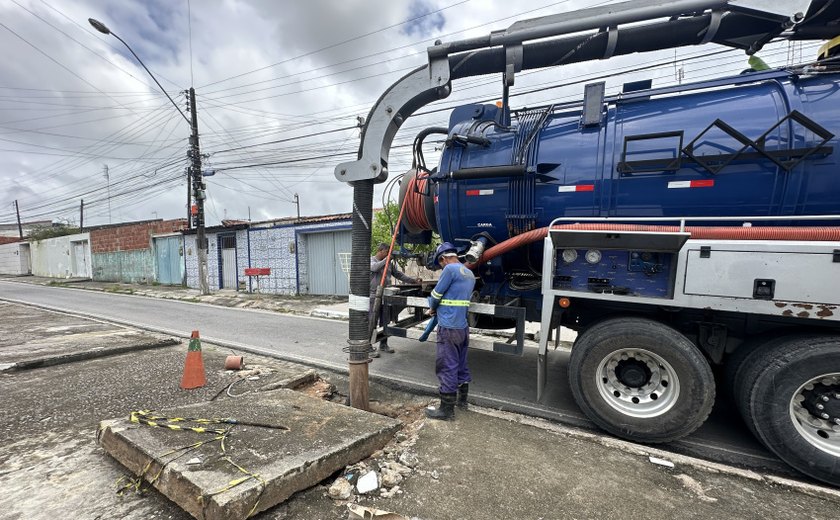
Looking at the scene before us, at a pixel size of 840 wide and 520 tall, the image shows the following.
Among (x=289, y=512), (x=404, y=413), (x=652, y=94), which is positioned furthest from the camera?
(x=404, y=413)

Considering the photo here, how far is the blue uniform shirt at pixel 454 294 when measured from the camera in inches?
149

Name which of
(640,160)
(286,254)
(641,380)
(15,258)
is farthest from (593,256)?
(15,258)

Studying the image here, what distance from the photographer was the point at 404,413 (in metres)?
3.89

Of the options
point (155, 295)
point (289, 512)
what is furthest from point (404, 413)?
point (155, 295)

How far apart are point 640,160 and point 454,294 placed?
2.09 meters

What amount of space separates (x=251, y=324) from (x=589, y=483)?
8.09 metres

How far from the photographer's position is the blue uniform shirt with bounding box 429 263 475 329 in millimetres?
3785

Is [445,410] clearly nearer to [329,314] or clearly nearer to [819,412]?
[819,412]

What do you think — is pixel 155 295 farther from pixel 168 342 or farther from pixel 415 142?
pixel 415 142

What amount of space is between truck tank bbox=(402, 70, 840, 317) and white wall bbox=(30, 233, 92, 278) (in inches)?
1306

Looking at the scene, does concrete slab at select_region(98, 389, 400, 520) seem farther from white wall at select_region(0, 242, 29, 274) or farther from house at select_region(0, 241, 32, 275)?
white wall at select_region(0, 242, 29, 274)

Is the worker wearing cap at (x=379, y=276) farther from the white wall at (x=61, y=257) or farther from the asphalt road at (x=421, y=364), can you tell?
the white wall at (x=61, y=257)

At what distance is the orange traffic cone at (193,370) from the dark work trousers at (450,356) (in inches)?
112

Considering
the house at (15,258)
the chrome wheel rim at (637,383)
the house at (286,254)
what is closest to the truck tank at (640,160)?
the chrome wheel rim at (637,383)
